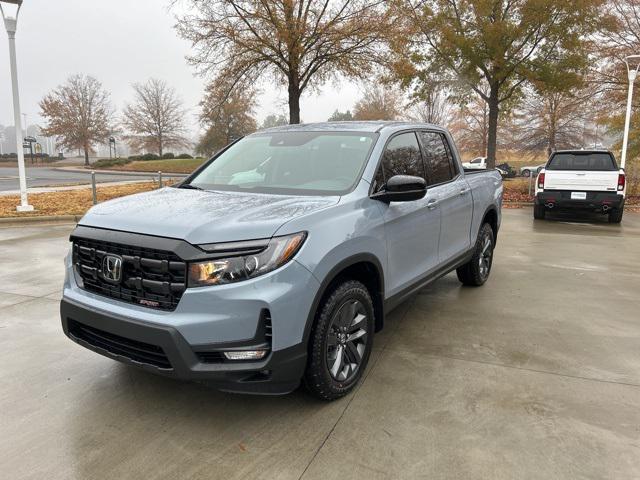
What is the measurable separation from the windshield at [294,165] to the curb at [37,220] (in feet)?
24.8

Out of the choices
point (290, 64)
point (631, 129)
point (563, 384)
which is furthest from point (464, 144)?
point (563, 384)

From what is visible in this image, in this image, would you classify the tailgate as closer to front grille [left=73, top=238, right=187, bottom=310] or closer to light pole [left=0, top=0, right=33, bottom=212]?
front grille [left=73, top=238, right=187, bottom=310]

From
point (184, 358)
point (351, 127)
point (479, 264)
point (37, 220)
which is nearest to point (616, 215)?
point (479, 264)

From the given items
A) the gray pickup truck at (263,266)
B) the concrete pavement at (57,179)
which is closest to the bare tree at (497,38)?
the gray pickup truck at (263,266)

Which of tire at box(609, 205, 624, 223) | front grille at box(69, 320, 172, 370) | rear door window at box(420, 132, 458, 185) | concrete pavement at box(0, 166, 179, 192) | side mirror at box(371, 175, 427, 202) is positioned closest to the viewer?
front grille at box(69, 320, 172, 370)

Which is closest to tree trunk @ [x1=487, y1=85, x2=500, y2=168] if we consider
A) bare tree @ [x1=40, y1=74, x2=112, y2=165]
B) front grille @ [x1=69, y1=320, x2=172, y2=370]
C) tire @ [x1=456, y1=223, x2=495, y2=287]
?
tire @ [x1=456, y1=223, x2=495, y2=287]

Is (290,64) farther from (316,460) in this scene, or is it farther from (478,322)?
(316,460)

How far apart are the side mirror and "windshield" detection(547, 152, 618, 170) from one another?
9818mm

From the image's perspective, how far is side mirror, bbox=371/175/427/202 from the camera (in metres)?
3.34

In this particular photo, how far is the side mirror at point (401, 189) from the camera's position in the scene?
3336 mm

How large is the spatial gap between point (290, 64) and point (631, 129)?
42.0ft

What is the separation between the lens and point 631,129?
18234mm

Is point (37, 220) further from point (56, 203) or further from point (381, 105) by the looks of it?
point (381, 105)

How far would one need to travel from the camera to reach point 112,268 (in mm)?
2801
